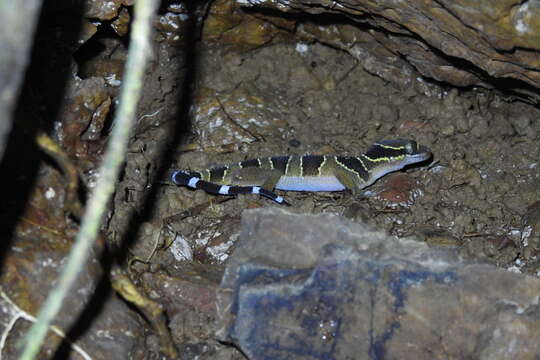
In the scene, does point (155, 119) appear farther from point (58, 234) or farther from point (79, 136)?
point (58, 234)

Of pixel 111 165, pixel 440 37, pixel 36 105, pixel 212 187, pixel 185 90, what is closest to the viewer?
pixel 111 165

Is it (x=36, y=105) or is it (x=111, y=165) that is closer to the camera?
(x=111, y=165)

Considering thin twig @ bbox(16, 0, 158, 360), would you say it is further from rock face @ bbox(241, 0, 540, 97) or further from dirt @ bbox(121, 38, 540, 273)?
dirt @ bbox(121, 38, 540, 273)

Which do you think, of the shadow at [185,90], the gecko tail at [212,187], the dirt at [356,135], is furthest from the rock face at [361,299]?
the shadow at [185,90]

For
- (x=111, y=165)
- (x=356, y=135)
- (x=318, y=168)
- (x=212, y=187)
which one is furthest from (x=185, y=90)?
(x=111, y=165)

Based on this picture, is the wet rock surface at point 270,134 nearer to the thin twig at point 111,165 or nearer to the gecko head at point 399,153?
the gecko head at point 399,153

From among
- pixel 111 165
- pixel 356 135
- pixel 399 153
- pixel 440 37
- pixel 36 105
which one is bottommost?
pixel 111 165

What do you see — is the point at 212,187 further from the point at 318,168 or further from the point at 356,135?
the point at 356,135
